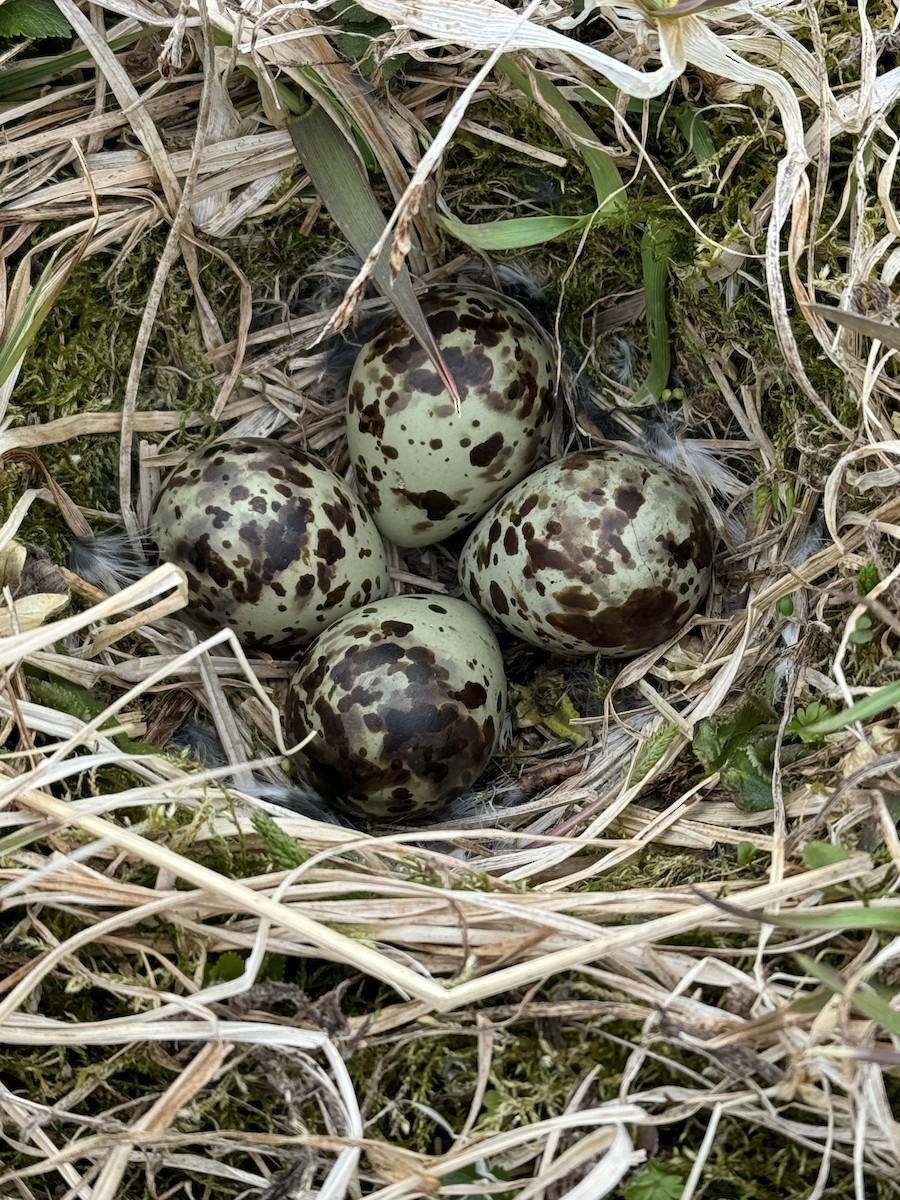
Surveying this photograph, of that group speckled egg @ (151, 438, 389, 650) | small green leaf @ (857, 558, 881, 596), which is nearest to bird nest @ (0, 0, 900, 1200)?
small green leaf @ (857, 558, 881, 596)

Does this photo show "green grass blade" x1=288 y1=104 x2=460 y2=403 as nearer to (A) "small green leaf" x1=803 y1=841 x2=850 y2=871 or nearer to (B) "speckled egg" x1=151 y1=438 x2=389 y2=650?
(B) "speckled egg" x1=151 y1=438 x2=389 y2=650

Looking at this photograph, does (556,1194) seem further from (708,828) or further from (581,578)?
(581,578)

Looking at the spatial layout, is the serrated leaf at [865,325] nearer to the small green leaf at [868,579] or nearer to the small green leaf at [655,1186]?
the small green leaf at [868,579]

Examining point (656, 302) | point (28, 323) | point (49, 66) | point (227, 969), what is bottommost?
point (227, 969)

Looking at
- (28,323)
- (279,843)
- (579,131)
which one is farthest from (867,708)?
(28,323)

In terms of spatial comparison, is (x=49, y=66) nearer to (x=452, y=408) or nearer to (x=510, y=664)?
(x=452, y=408)
